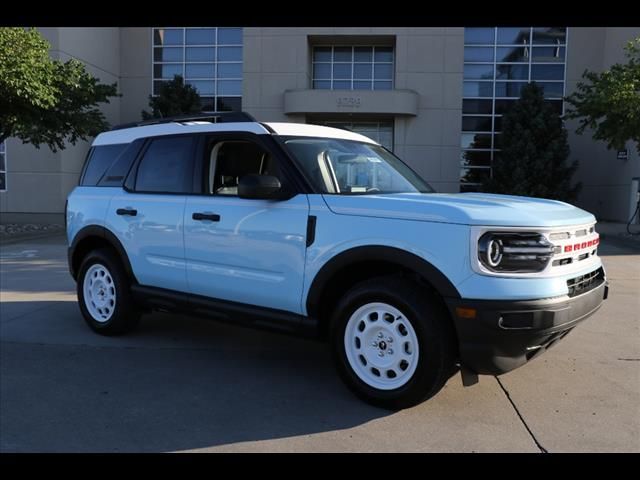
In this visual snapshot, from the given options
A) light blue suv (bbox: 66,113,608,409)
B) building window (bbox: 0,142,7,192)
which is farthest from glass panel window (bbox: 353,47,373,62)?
light blue suv (bbox: 66,113,608,409)

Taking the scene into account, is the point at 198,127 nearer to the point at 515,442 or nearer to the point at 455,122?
the point at 515,442

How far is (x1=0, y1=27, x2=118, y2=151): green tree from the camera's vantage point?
13.6 meters

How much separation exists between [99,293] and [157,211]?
1.32 m

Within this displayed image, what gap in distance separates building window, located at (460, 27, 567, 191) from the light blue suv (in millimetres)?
21755

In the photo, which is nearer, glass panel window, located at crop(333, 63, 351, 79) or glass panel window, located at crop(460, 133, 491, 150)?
glass panel window, located at crop(460, 133, 491, 150)

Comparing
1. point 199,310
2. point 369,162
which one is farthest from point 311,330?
point 369,162

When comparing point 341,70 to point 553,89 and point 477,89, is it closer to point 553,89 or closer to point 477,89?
point 477,89

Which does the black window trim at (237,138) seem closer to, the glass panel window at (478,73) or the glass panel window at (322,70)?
the glass panel window at (322,70)

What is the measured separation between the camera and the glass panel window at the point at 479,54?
2552cm

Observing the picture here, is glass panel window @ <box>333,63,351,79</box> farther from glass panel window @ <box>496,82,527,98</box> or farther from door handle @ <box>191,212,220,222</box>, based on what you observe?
door handle @ <box>191,212,220,222</box>

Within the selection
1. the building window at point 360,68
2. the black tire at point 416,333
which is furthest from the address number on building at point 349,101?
the black tire at point 416,333

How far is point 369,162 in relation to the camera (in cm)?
480

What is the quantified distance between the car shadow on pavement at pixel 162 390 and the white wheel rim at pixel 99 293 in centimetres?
24

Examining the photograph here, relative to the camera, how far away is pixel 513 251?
3.44 metres
